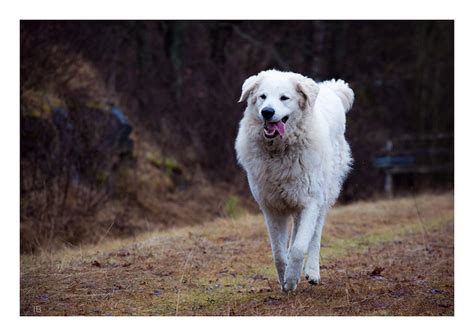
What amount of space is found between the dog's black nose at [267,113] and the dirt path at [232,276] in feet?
4.90

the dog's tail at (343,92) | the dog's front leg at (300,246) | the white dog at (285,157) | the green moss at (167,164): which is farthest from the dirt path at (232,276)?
the green moss at (167,164)

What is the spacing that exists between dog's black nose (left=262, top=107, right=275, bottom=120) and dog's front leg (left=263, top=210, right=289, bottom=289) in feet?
2.80

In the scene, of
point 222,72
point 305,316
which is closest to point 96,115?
point 222,72

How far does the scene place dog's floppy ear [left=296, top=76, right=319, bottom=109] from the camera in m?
5.58

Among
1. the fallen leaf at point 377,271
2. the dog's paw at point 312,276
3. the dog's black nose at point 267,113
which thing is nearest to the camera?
the dog's black nose at point 267,113

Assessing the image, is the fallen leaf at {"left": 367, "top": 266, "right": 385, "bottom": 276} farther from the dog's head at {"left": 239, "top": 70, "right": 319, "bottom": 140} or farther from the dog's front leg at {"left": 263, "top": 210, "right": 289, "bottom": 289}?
the dog's head at {"left": 239, "top": 70, "right": 319, "bottom": 140}

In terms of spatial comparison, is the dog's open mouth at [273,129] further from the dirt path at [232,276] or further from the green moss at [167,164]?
the green moss at [167,164]

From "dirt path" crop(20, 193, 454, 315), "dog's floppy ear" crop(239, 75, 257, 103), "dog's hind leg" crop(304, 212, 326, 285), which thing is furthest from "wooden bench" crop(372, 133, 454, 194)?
"dog's floppy ear" crop(239, 75, 257, 103)

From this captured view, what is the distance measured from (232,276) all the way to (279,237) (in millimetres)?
1279

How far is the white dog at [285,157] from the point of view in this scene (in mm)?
5477

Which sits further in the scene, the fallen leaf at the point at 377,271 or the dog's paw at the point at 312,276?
the fallen leaf at the point at 377,271

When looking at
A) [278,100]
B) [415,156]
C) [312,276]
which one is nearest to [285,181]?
[278,100]

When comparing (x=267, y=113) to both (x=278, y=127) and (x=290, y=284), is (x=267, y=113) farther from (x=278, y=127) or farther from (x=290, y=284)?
(x=290, y=284)
